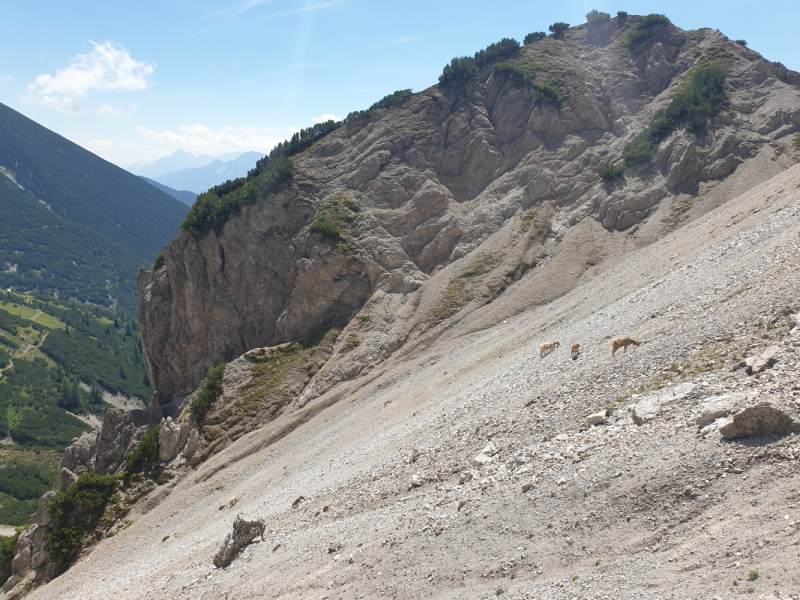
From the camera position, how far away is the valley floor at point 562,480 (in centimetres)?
1284

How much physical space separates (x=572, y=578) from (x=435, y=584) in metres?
4.63

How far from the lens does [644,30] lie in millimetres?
76312

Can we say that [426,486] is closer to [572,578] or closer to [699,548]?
[572,578]

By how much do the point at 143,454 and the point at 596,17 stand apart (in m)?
96.2

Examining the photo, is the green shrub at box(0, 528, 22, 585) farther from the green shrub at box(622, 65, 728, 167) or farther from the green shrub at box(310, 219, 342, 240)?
the green shrub at box(622, 65, 728, 167)

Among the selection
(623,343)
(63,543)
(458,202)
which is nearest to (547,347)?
(623,343)

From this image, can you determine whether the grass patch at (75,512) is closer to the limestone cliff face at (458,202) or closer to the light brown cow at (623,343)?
the limestone cliff face at (458,202)

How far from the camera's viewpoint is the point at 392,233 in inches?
2589

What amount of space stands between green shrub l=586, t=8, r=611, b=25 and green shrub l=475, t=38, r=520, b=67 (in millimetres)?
14683

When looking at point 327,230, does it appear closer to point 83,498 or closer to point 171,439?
point 171,439

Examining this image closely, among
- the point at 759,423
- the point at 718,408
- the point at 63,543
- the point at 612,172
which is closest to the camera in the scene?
the point at 759,423

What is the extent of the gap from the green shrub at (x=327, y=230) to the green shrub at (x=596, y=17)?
203 feet

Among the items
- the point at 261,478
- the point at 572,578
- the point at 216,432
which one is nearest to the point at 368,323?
the point at 216,432

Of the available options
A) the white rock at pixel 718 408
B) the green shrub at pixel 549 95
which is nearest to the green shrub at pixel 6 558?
the white rock at pixel 718 408
